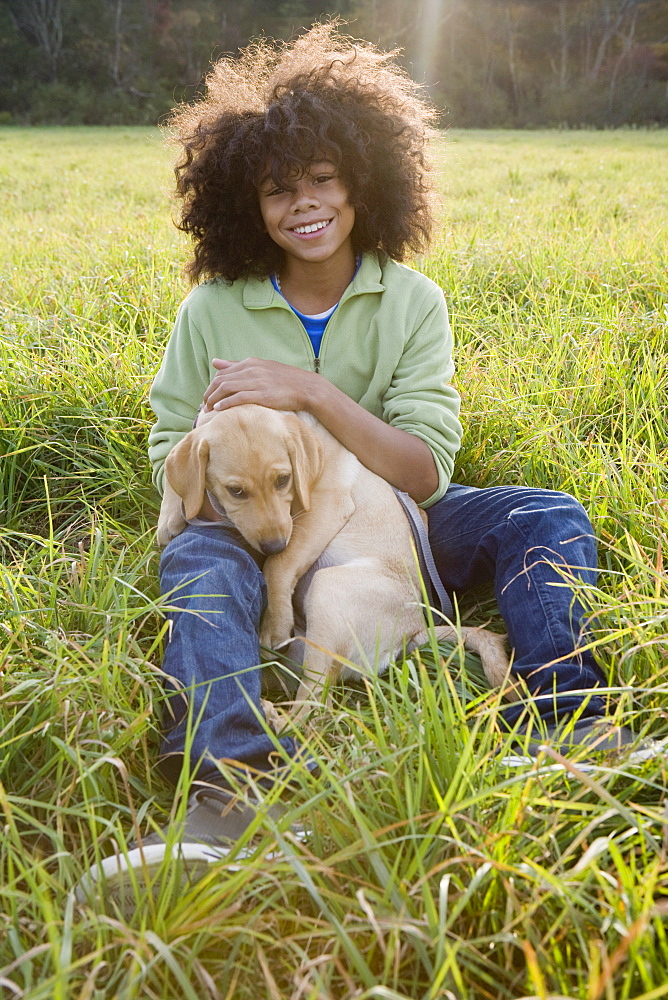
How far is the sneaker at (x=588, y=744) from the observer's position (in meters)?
1.75

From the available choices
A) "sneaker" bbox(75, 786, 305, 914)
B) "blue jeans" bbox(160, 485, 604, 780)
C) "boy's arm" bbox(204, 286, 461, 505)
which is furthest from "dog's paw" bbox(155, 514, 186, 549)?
"sneaker" bbox(75, 786, 305, 914)

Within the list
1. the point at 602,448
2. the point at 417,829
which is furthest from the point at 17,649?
the point at 602,448

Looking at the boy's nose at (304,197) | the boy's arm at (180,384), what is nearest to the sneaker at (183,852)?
the boy's arm at (180,384)

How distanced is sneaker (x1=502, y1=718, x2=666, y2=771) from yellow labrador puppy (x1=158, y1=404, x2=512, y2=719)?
369 millimetres

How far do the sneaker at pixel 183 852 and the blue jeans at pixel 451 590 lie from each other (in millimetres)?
112

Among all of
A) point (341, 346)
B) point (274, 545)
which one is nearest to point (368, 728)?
point (274, 545)

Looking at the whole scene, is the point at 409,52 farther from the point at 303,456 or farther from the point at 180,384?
the point at 303,456

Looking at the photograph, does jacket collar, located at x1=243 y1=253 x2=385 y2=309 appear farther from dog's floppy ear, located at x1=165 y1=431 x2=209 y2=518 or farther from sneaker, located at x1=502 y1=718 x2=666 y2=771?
sneaker, located at x1=502 y1=718 x2=666 y2=771

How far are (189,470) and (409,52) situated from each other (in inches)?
1760

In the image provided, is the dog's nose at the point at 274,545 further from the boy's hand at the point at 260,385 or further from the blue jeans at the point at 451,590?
the boy's hand at the point at 260,385

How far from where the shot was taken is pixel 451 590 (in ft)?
9.54

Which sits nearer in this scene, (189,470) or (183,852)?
(183,852)

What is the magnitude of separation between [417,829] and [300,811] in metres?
0.26

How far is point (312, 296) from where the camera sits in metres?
3.16
